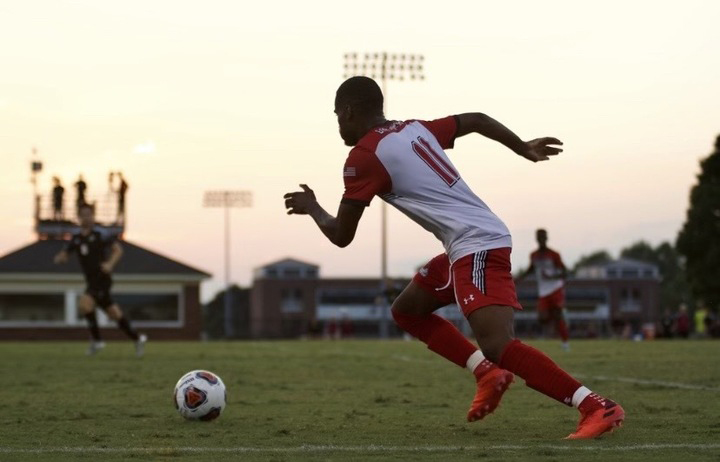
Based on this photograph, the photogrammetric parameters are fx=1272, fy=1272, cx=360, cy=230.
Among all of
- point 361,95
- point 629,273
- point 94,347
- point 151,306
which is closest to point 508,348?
point 361,95

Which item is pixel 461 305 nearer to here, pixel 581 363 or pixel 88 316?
pixel 581 363

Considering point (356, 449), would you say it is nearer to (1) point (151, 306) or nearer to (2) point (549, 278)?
(2) point (549, 278)

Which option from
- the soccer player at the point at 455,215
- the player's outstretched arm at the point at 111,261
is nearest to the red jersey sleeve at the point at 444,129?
the soccer player at the point at 455,215

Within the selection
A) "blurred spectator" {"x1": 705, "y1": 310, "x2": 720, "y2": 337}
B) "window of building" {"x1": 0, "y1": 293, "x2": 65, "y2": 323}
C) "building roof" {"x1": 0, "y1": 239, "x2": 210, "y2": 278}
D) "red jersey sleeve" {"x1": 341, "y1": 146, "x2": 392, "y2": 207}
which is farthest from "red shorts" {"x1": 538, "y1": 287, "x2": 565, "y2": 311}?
"window of building" {"x1": 0, "y1": 293, "x2": 65, "y2": 323}

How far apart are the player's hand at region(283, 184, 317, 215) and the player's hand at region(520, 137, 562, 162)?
4.03 feet

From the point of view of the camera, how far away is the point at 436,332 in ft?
25.0

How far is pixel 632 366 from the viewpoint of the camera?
15.9 meters

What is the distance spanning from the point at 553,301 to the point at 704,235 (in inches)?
1962

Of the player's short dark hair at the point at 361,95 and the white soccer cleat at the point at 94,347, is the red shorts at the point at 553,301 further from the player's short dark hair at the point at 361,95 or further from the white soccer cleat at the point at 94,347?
the player's short dark hair at the point at 361,95

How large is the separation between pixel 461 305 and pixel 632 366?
32.3 feet

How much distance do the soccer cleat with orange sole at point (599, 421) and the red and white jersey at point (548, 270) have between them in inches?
672

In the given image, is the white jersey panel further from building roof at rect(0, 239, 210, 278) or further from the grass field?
building roof at rect(0, 239, 210, 278)

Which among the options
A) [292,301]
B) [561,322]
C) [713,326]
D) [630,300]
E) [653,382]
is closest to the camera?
[653,382]

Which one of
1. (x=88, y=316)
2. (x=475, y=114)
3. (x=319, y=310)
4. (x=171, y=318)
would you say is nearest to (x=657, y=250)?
(x=319, y=310)
